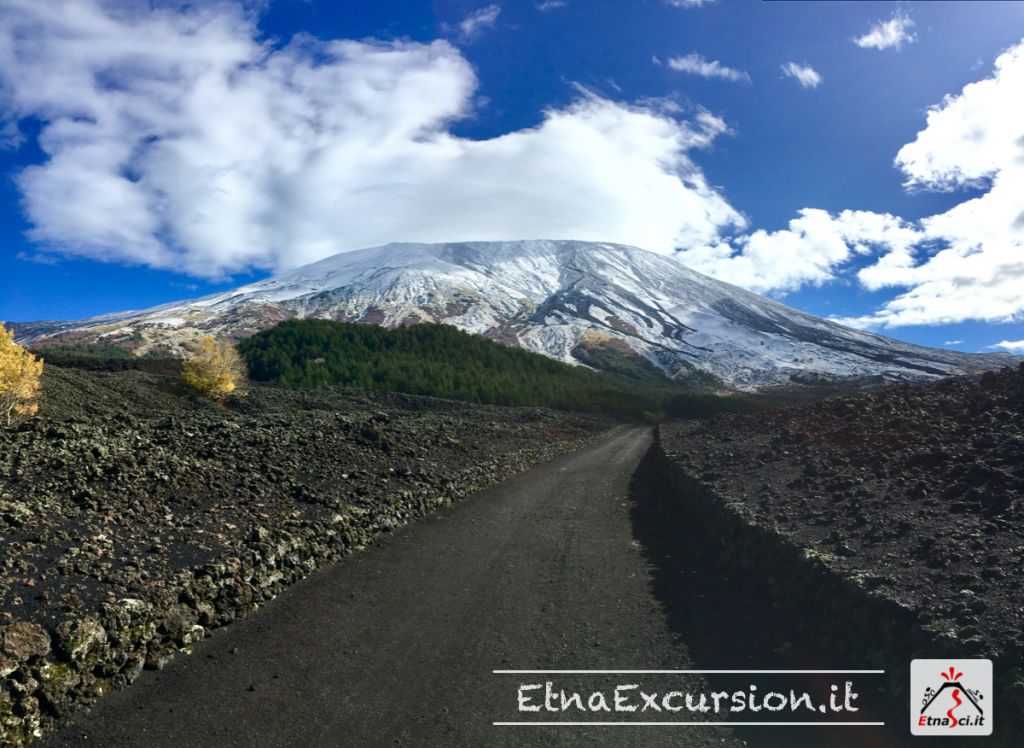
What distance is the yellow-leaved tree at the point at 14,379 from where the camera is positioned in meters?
18.7

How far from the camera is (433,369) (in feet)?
231

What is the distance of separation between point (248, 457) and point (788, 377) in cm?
15824

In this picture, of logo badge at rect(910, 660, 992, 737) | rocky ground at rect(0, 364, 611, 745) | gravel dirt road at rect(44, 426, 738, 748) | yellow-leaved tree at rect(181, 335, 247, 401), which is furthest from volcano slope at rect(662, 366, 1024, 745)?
yellow-leaved tree at rect(181, 335, 247, 401)

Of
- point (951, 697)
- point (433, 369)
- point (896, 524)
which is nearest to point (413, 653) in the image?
point (951, 697)

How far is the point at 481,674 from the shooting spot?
8.52 metres

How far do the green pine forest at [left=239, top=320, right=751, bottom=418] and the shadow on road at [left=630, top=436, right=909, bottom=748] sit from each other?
49285mm

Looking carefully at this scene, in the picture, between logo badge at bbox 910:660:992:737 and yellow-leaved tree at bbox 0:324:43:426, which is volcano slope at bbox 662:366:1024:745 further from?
yellow-leaved tree at bbox 0:324:43:426

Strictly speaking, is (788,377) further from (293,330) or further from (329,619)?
(329,619)

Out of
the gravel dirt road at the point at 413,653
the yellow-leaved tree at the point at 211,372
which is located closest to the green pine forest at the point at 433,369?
the yellow-leaved tree at the point at 211,372

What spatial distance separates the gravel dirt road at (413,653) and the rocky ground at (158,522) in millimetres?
491

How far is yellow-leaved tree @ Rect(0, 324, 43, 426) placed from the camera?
1873 centimetres

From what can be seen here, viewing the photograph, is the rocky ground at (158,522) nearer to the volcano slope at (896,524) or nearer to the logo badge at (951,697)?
the volcano slope at (896,524)

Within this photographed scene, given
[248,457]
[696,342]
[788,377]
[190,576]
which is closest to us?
[190,576]

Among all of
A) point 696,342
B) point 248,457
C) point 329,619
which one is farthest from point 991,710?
point 696,342
